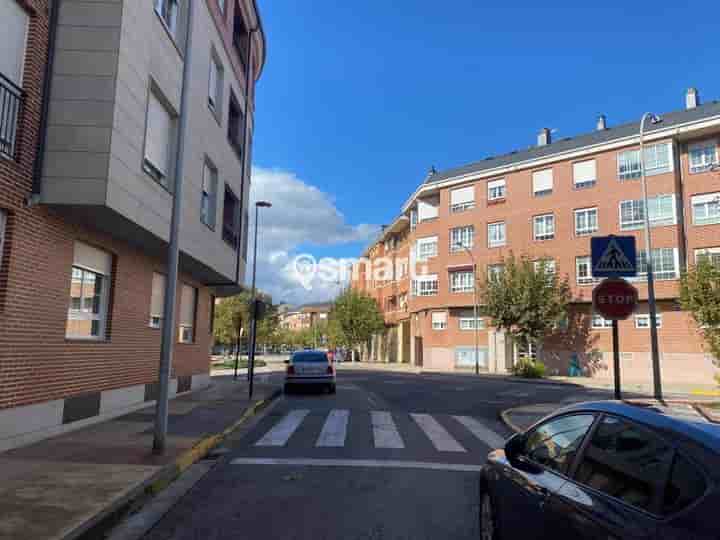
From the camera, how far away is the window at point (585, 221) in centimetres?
3734

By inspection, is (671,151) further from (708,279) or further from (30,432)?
(30,432)

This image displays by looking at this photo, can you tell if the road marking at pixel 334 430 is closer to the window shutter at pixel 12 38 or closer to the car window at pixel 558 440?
the car window at pixel 558 440

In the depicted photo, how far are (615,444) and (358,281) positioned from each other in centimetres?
7724

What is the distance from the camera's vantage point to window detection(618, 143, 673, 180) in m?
34.7

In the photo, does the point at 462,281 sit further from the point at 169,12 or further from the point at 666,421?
the point at 666,421

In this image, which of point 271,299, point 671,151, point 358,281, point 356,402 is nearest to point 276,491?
point 356,402

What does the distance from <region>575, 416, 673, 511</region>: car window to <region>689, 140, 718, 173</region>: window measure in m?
36.2

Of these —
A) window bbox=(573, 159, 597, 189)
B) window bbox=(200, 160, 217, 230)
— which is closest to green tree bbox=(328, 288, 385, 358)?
window bbox=(573, 159, 597, 189)

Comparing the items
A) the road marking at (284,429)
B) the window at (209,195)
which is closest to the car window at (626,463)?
the road marking at (284,429)

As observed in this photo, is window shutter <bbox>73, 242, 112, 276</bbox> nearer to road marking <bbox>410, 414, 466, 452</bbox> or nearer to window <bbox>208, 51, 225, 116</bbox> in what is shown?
window <bbox>208, 51, 225, 116</bbox>

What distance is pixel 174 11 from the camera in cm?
1252

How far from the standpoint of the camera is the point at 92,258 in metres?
10.4

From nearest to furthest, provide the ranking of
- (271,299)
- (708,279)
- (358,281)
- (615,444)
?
(615,444) → (708,279) → (271,299) → (358,281)

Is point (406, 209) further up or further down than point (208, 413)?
further up
